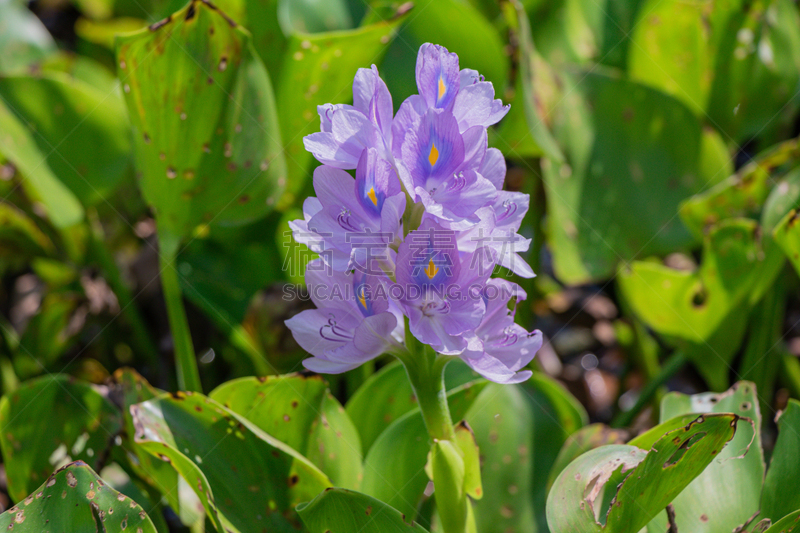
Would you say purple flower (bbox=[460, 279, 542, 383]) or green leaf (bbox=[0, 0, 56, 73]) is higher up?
purple flower (bbox=[460, 279, 542, 383])

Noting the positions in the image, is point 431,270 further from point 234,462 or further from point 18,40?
point 18,40

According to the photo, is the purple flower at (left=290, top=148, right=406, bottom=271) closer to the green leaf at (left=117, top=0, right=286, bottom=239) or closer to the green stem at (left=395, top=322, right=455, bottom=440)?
the green stem at (left=395, top=322, right=455, bottom=440)

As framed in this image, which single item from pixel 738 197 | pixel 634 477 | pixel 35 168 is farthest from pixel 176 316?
pixel 738 197

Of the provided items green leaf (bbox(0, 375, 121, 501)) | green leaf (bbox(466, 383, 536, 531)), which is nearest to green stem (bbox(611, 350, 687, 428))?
green leaf (bbox(466, 383, 536, 531))

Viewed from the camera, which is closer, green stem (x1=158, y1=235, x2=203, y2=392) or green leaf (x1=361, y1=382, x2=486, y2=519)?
green leaf (x1=361, y1=382, x2=486, y2=519)

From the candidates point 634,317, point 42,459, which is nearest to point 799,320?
point 634,317

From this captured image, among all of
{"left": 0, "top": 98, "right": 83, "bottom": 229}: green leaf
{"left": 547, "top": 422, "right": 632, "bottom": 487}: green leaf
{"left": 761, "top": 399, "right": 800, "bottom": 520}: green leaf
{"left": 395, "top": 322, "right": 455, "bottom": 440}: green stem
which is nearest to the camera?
{"left": 395, "top": 322, "right": 455, "bottom": 440}: green stem
